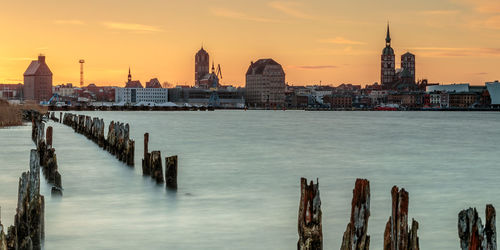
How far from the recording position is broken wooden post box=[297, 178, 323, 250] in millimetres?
9867

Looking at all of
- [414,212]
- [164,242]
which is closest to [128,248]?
[164,242]

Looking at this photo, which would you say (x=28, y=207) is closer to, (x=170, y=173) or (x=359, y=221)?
(x=359, y=221)

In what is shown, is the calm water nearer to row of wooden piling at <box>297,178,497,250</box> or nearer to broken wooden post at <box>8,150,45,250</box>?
broken wooden post at <box>8,150,45,250</box>

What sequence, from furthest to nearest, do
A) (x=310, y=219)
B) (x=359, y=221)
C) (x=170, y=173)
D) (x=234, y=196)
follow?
(x=234, y=196) < (x=170, y=173) < (x=310, y=219) < (x=359, y=221)

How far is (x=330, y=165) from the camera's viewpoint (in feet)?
107

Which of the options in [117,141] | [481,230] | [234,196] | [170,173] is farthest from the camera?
[117,141]

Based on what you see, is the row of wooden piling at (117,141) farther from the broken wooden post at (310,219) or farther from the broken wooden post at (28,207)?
the broken wooden post at (310,219)

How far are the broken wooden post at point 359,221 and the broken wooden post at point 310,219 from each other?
1.86 ft

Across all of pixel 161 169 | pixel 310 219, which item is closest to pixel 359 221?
pixel 310 219

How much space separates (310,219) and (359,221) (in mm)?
747

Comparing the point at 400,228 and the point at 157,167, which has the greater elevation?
the point at 400,228

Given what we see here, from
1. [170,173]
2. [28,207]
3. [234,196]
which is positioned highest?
[28,207]

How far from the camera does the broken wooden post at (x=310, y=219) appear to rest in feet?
32.4

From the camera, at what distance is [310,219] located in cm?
1000
